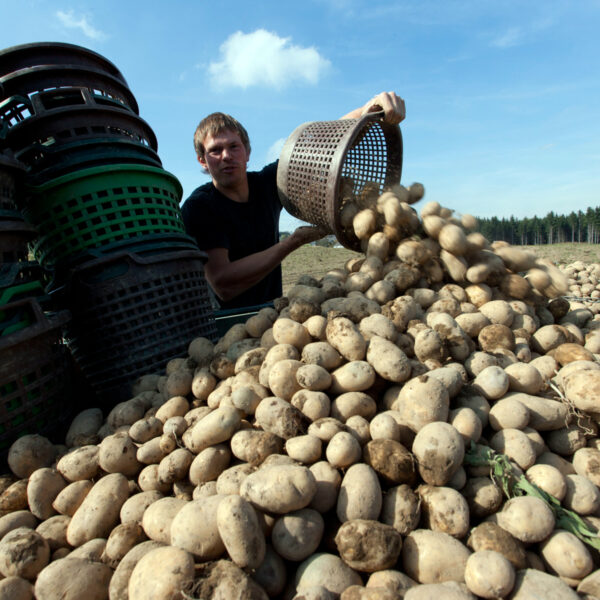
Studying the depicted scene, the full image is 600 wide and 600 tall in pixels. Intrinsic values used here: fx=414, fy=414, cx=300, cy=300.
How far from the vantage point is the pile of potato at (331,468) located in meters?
1.30

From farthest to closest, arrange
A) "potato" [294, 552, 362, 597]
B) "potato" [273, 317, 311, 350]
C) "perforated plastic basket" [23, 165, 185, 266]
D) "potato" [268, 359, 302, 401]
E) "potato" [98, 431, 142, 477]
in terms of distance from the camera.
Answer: "perforated plastic basket" [23, 165, 185, 266] < "potato" [273, 317, 311, 350] < "potato" [268, 359, 302, 401] < "potato" [98, 431, 142, 477] < "potato" [294, 552, 362, 597]

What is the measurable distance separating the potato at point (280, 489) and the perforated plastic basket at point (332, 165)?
1.96 metres

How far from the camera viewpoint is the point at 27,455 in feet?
5.90

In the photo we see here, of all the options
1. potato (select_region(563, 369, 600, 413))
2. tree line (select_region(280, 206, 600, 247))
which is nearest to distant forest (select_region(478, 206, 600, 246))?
tree line (select_region(280, 206, 600, 247))

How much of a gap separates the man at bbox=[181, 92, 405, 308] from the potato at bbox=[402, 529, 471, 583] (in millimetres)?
2503

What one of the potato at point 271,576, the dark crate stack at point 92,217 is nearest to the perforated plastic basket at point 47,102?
the dark crate stack at point 92,217

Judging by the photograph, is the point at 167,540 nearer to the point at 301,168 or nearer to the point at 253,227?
the point at 301,168

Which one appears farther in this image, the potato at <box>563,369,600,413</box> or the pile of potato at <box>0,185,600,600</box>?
the potato at <box>563,369,600,413</box>

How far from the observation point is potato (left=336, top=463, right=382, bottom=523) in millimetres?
1413

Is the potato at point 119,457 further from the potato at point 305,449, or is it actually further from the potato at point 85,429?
the potato at point 305,449

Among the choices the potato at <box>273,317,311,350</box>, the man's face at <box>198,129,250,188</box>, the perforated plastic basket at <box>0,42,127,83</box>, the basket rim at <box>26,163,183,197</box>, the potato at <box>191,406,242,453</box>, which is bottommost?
the potato at <box>191,406,242,453</box>

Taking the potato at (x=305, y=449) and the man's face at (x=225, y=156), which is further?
the man's face at (x=225, y=156)

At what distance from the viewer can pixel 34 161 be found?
2320 mm

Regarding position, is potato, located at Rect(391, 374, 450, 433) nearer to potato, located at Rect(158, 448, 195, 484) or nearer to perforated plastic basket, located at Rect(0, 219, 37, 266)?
potato, located at Rect(158, 448, 195, 484)
